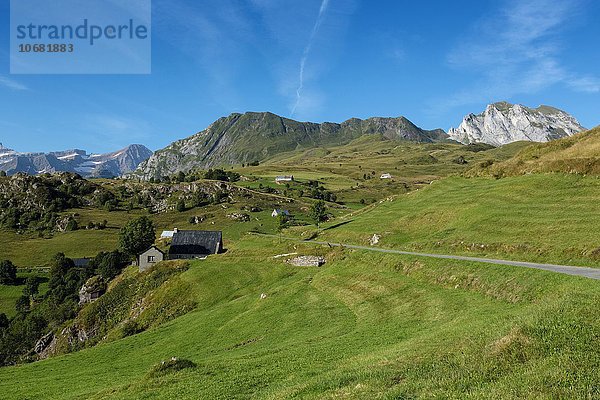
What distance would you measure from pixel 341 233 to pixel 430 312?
58.2m

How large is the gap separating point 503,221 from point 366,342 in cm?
3747

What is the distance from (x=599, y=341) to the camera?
1544cm

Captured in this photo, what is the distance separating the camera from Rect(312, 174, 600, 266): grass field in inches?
1746

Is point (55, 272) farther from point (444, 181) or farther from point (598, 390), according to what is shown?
point (598, 390)

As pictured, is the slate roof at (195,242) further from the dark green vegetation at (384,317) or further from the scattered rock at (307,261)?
the scattered rock at (307,261)

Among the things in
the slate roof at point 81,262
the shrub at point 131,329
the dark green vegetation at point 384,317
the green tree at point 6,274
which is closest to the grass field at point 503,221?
the dark green vegetation at point 384,317

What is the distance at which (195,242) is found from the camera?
405 ft

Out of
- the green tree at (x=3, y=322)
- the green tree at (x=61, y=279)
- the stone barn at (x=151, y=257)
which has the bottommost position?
the green tree at (x=3, y=322)

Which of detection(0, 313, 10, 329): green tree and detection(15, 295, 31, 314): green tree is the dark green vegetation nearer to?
detection(0, 313, 10, 329): green tree

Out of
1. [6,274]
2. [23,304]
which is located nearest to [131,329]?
→ [23,304]

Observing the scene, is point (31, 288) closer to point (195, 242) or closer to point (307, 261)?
point (195, 242)

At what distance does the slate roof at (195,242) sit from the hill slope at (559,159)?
73972 mm

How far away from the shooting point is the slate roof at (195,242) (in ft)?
399

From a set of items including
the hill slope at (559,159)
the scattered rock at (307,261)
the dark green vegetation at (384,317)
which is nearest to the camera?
the dark green vegetation at (384,317)
